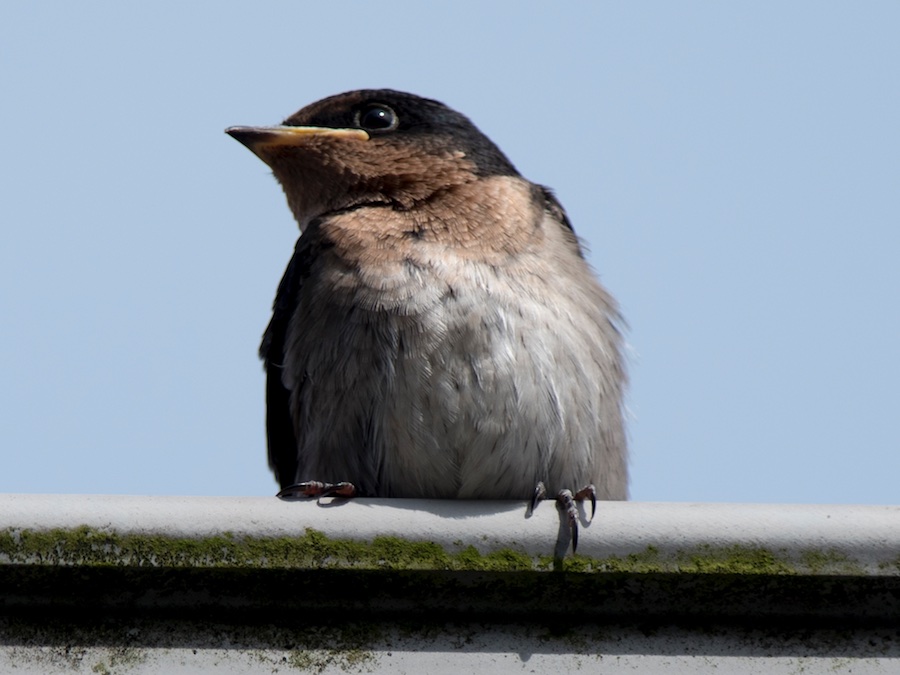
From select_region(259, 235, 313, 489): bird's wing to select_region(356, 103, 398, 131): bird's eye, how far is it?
2.00 feet

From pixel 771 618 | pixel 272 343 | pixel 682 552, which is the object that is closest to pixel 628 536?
pixel 682 552

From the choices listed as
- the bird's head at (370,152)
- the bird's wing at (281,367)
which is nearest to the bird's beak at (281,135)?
the bird's head at (370,152)

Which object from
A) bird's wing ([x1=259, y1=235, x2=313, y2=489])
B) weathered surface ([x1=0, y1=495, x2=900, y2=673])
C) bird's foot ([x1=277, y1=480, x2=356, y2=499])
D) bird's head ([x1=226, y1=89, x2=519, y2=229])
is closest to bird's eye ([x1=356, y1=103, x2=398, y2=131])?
bird's head ([x1=226, y1=89, x2=519, y2=229])

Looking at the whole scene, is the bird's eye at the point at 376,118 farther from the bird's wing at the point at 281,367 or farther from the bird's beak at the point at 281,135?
the bird's wing at the point at 281,367

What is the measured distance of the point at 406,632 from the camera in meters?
2.59

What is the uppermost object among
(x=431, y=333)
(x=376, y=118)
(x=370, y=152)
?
(x=376, y=118)

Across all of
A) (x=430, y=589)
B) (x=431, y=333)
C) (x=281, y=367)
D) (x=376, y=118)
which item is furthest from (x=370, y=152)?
(x=430, y=589)

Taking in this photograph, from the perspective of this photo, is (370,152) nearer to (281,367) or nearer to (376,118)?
(376,118)

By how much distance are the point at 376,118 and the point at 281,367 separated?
108 centimetres

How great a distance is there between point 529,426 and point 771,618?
1568 mm

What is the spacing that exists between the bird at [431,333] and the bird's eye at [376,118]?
0.07 meters

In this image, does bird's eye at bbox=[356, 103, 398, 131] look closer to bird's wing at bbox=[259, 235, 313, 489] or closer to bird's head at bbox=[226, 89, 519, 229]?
bird's head at bbox=[226, 89, 519, 229]

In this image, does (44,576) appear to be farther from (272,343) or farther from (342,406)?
(272,343)

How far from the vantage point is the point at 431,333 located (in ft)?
13.5
